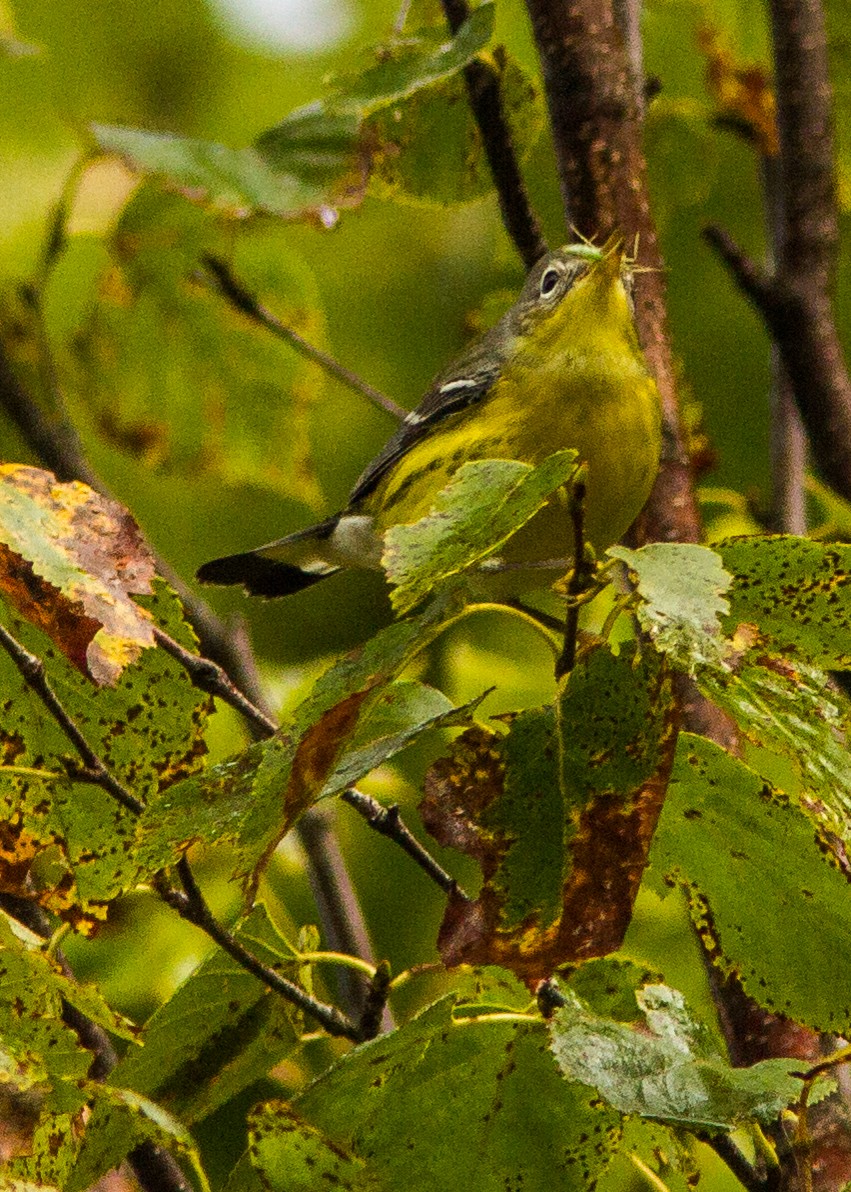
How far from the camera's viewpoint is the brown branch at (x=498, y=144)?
160 centimetres

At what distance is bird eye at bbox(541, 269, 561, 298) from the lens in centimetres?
200

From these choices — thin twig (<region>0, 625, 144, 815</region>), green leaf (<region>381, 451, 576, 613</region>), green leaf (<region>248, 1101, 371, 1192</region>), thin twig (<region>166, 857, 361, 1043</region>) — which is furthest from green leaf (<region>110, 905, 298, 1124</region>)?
green leaf (<region>381, 451, 576, 613</region>)

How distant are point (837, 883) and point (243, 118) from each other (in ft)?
7.19

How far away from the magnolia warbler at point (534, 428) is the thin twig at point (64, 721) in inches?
24.2

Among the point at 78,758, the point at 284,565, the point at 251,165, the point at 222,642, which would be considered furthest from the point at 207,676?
Result: the point at 284,565

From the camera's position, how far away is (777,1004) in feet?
3.23

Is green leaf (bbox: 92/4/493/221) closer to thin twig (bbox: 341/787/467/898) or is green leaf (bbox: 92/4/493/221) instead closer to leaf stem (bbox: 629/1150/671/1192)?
thin twig (bbox: 341/787/467/898)

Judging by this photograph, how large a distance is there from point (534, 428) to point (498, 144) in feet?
1.20

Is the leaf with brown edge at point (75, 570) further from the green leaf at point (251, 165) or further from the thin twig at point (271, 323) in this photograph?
the thin twig at point (271, 323)

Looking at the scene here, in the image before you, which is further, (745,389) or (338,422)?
(338,422)

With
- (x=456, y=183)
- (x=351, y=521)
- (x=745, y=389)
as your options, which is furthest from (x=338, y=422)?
(x=456, y=183)

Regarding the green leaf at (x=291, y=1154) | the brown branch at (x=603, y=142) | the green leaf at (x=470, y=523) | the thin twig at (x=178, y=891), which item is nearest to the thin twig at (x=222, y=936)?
the thin twig at (x=178, y=891)

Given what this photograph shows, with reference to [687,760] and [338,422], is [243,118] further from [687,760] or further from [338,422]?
[687,760]

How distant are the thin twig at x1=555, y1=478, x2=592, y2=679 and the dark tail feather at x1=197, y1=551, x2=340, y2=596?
1201mm
